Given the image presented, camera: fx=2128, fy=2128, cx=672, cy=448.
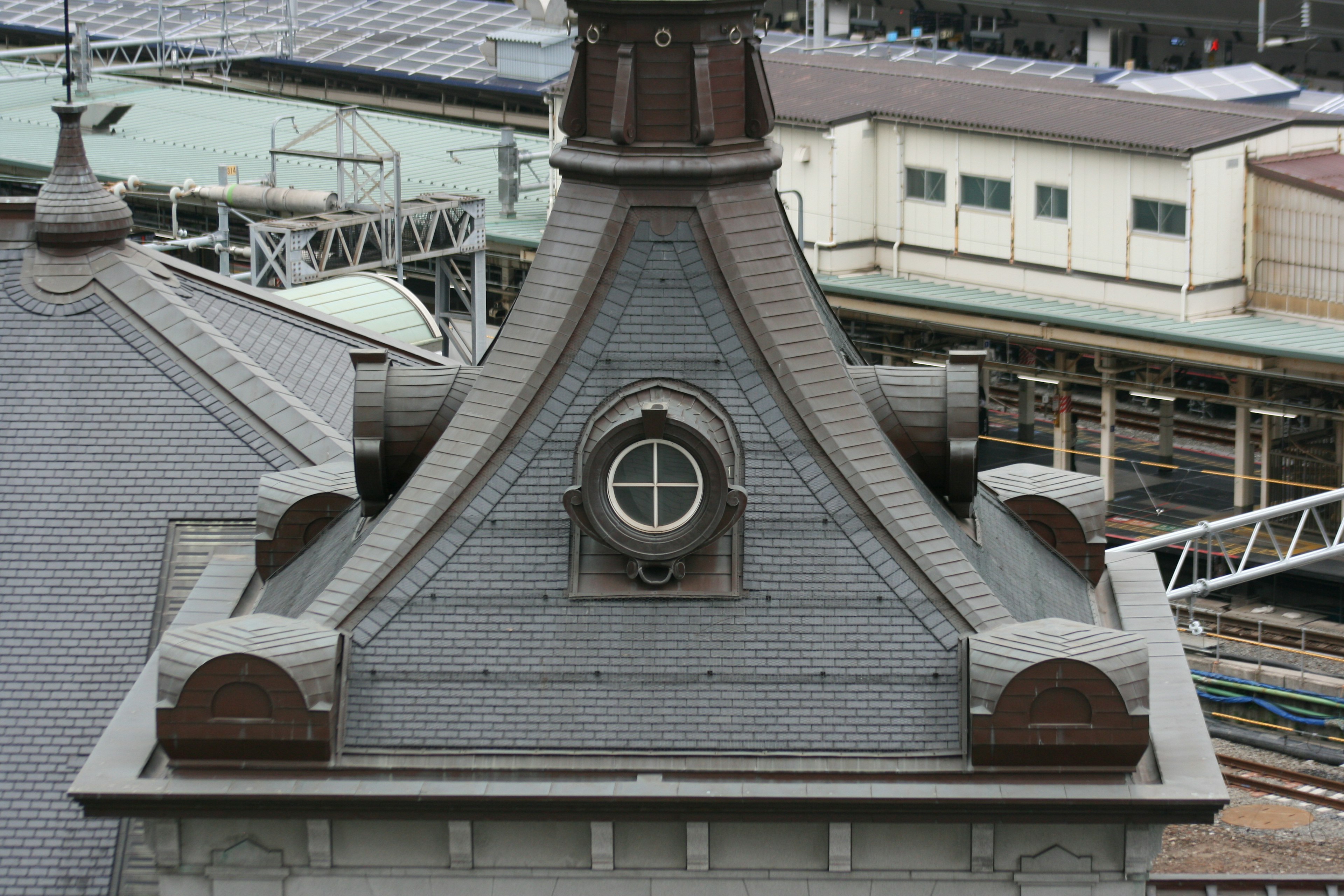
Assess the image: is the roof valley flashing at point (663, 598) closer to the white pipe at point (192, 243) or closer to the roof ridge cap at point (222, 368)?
the roof ridge cap at point (222, 368)

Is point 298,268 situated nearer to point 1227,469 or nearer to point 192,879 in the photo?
point 1227,469

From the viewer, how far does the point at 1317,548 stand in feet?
245

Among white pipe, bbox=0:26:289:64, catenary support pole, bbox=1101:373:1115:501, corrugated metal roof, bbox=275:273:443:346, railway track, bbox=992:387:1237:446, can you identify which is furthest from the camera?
white pipe, bbox=0:26:289:64

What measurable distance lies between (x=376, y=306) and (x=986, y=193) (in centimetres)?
3420

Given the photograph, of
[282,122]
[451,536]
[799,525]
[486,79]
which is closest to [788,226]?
[799,525]

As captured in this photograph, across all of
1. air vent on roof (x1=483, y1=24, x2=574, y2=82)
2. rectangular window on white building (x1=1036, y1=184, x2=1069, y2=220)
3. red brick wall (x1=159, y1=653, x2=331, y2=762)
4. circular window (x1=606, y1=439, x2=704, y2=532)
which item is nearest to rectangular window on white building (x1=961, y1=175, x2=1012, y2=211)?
rectangular window on white building (x1=1036, y1=184, x2=1069, y2=220)

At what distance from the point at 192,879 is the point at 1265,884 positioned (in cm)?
1480

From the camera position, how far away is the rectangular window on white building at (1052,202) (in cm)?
8200

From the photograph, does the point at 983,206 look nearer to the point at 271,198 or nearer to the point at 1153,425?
the point at 1153,425

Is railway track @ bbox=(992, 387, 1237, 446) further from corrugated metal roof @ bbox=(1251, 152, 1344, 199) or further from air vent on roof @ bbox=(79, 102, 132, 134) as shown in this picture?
air vent on roof @ bbox=(79, 102, 132, 134)

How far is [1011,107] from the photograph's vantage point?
282 feet

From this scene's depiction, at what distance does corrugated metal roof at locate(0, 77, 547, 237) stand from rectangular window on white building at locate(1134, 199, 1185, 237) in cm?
2954

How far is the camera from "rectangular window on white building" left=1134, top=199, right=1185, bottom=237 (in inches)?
3081

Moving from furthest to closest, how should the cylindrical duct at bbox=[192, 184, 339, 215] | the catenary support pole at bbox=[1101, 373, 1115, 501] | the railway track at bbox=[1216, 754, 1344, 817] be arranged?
Result: the cylindrical duct at bbox=[192, 184, 339, 215]
the catenary support pole at bbox=[1101, 373, 1115, 501]
the railway track at bbox=[1216, 754, 1344, 817]
